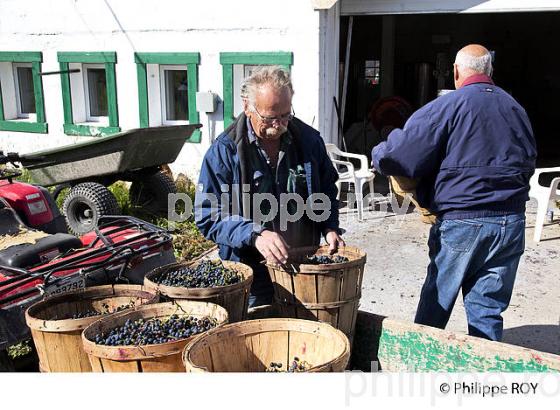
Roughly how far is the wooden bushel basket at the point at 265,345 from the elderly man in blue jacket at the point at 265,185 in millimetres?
427

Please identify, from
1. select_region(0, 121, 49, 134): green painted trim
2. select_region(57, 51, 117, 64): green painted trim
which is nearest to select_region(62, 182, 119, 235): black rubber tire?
select_region(57, 51, 117, 64): green painted trim

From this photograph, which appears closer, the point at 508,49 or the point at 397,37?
the point at 397,37

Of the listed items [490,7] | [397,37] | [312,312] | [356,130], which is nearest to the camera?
[312,312]

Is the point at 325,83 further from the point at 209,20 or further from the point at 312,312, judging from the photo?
the point at 312,312

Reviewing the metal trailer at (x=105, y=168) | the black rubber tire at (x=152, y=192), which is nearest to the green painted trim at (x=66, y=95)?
the metal trailer at (x=105, y=168)

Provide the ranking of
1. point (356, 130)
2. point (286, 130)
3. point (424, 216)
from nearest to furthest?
point (286, 130), point (424, 216), point (356, 130)

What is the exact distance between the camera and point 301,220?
3.13 meters

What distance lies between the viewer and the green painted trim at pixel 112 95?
9698 mm

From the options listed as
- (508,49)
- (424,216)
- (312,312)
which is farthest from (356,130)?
(312,312)

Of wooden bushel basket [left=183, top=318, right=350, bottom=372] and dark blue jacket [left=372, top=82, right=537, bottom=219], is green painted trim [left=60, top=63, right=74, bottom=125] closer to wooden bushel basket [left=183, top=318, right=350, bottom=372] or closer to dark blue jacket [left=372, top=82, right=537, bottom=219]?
dark blue jacket [left=372, top=82, right=537, bottom=219]

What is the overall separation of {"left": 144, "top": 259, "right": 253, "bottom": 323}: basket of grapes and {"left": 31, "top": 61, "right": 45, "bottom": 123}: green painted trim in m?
8.61

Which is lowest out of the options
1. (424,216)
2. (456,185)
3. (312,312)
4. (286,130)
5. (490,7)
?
(312,312)

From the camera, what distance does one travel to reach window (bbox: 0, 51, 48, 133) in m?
10.5
